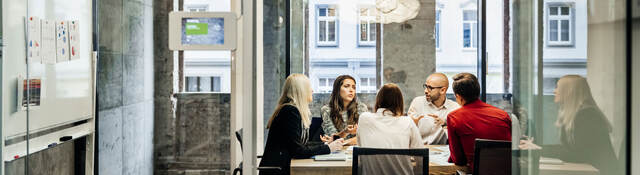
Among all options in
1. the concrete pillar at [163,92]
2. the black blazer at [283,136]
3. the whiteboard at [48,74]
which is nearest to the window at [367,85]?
the concrete pillar at [163,92]

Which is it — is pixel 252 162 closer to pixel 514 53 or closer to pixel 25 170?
pixel 514 53

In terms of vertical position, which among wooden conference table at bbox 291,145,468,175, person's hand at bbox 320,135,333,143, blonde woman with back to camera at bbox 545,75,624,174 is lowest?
wooden conference table at bbox 291,145,468,175

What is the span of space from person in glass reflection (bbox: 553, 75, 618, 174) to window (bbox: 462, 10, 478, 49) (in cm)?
520

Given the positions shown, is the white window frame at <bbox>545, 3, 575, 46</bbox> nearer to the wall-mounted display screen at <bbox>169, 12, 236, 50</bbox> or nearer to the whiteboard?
the wall-mounted display screen at <bbox>169, 12, 236, 50</bbox>

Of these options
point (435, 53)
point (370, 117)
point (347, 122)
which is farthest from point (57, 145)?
point (435, 53)

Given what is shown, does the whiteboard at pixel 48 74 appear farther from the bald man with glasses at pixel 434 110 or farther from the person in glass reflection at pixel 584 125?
the bald man with glasses at pixel 434 110

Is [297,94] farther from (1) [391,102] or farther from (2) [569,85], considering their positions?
(2) [569,85]

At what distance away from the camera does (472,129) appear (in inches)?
119

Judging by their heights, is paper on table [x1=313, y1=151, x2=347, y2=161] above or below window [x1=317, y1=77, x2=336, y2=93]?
below

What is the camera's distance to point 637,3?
783 millimetres

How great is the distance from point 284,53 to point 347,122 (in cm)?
148

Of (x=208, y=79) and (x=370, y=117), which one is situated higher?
(x=208, y=79)

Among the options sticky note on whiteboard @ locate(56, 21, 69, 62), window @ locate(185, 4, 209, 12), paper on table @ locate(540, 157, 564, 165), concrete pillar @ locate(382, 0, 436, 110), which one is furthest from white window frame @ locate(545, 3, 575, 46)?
concrete pillar @ locate(382, 0, 436, 110)

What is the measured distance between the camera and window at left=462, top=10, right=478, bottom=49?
587cm
